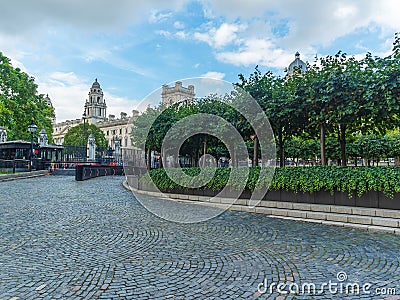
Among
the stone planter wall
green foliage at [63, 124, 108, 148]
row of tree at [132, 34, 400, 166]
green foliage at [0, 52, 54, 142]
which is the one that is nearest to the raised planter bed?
the stone planter wall

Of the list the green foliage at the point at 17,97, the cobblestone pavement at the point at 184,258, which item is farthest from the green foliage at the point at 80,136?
the cobblestone pavement at the point at 184,258

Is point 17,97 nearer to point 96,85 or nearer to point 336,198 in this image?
point 336,198

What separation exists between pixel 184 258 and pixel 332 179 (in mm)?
5378

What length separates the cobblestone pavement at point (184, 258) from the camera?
161 inches

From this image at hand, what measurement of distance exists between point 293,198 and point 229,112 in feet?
14.7

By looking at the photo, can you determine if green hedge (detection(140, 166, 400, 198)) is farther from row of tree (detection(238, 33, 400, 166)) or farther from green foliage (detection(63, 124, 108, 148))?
green foliage (detection(63, 124, 108, 148))

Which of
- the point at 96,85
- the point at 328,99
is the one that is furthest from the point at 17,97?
the point at 96,85

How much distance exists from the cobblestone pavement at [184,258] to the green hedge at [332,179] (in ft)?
4.45

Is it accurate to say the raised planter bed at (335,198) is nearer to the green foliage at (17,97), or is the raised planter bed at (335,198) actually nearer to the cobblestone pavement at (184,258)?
the cobblestone pavement at (184,258)

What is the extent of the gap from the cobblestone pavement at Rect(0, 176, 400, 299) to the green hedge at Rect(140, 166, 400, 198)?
136 centimetres

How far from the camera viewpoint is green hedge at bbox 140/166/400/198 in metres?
8.03

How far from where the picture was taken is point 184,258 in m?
5.38

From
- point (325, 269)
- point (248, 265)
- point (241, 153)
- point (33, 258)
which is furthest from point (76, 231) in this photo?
point (241, 153)

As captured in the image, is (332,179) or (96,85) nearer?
(332,179)
